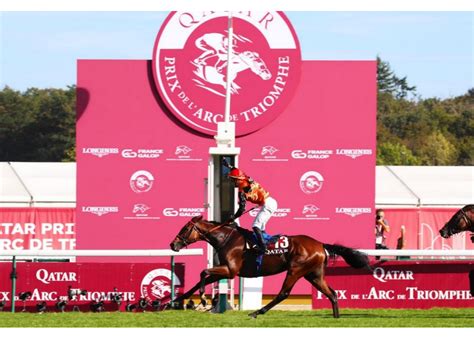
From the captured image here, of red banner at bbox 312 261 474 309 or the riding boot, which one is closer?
the riding boot

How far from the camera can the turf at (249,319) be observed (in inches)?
525

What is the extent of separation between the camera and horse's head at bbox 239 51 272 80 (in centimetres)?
1926

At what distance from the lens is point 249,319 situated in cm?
1429

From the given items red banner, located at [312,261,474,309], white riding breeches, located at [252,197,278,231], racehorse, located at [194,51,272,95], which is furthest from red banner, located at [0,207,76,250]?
white riding breeches, located at [252,197,278,231]

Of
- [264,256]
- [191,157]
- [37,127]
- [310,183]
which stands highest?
[37,127]

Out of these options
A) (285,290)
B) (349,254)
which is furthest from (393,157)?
(285,290)

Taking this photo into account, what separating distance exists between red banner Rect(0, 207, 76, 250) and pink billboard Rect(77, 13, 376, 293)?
27.4ft

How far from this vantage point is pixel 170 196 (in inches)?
771

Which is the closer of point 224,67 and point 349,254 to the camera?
point 349,254

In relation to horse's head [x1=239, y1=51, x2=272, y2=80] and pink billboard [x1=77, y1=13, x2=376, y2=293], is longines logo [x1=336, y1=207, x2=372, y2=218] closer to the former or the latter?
pink billboard [x1=77, y1=13, x2=376, y2=293]

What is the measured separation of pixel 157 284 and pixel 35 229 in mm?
11353

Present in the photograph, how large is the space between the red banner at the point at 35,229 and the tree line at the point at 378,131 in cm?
2892

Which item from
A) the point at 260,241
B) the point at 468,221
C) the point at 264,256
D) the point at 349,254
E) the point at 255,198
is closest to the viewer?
the point at 255,198

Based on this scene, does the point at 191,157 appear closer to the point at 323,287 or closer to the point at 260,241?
the point at 260,241
